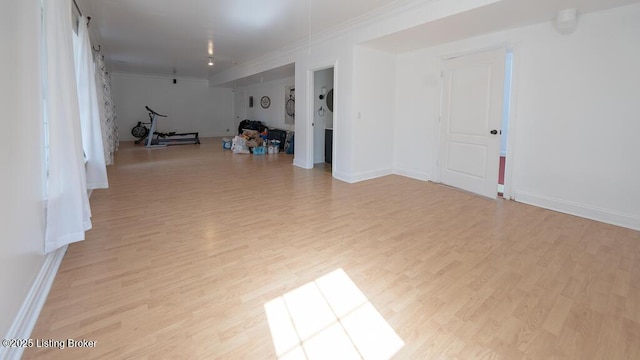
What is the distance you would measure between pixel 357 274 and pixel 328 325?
1.96 feet

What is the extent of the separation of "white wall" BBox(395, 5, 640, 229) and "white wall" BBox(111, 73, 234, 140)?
11.0 m

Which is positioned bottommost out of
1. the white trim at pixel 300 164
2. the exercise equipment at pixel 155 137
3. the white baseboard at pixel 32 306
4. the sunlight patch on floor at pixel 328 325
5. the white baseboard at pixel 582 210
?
the sunlight patch on floor at pixel 328 325

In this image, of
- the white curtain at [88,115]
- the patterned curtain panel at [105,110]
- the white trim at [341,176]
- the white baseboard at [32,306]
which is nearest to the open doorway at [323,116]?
the white trim at [341,176]

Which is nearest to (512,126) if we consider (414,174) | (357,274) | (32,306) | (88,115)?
(414,174)

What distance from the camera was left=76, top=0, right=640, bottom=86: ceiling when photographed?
11.7 feet

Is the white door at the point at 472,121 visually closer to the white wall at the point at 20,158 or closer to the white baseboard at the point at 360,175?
the white baseboard at the point at 360,175

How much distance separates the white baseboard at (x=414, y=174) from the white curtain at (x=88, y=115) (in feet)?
15.5

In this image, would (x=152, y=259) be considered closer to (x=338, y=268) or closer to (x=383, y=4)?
(x=338, y=268)

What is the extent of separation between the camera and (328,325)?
66.5 inches

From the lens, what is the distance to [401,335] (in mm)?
1613

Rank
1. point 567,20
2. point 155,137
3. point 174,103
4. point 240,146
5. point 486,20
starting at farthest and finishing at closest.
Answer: point 174,103 → point 155,137 → point 240,146 → point 486,20 → point 567,20

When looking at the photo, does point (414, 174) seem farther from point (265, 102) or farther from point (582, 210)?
point (265, 102)

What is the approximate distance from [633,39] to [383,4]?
2643mm

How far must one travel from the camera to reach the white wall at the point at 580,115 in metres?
3.22
